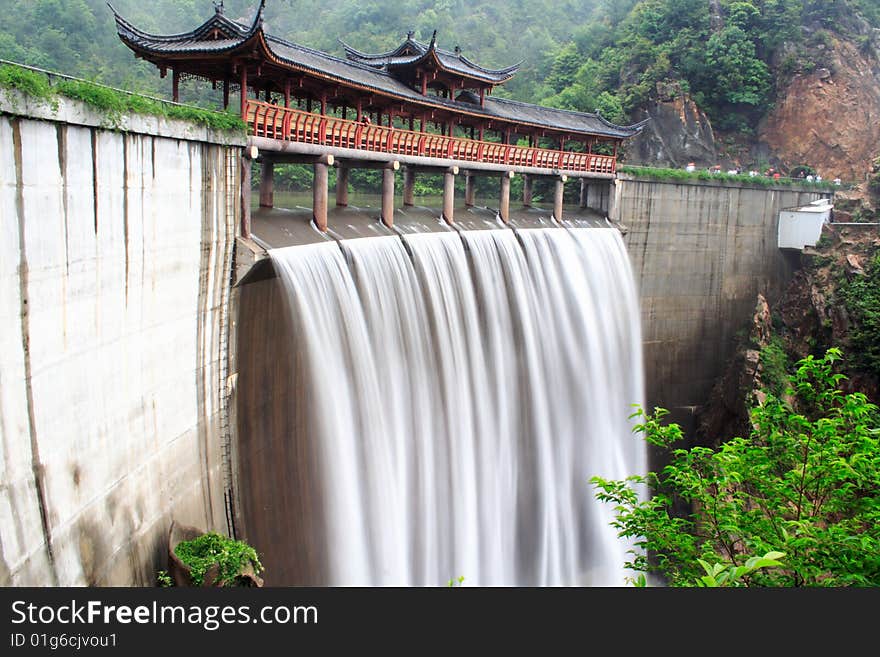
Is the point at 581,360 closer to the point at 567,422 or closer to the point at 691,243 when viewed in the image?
the point at 567,422

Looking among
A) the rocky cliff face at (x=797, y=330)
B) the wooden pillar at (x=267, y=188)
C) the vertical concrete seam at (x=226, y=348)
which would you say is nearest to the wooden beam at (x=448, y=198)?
the wooden pillar at (x=267, y=188)

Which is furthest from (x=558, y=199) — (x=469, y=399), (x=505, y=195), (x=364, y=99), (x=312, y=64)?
(x=312, y=64)

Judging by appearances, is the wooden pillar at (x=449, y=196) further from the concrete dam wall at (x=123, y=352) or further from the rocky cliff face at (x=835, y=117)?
the rocky cliff face at (x=835, y=117)

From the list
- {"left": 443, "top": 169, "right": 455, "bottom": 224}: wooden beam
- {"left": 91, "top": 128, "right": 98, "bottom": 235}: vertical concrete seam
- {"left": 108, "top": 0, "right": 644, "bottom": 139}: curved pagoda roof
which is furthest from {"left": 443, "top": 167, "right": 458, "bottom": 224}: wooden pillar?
{"left": 91, "top": 128, "right": 98, "bottom": 235}: vertical concrete seam

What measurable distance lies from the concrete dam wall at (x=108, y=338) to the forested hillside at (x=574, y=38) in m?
11.8

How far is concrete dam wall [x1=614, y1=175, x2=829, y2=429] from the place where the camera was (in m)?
30.9

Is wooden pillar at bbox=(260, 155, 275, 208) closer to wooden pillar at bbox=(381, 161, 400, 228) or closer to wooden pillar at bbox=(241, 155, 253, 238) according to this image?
wooden pillar at bbox=(381, 161, 400, 228)

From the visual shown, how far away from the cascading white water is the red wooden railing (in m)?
2.58

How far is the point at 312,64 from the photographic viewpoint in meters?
18.5

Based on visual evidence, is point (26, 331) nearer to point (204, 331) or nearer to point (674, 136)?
point (204, 331)

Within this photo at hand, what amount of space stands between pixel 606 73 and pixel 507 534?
122ft

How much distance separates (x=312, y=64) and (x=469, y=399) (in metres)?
8.96

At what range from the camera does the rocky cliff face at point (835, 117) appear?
1676 inches

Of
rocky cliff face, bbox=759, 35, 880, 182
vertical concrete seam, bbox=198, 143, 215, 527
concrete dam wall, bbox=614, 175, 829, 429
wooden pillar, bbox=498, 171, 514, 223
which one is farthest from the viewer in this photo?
rocky cliff face, bbox=759, 35, 880, 182
